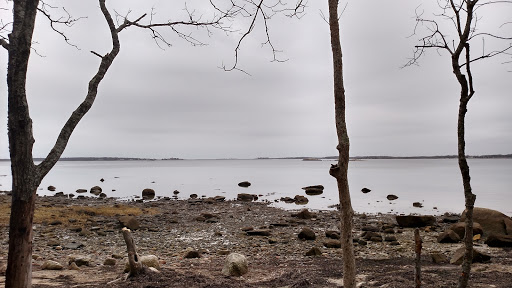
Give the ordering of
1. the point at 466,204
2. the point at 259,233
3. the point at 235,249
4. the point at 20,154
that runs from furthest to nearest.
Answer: the point at 259,233, the point at 235,249, the point at 20,154, the point at 466,204

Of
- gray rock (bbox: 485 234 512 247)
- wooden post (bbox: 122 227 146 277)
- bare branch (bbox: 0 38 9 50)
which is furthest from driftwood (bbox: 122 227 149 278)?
gray rock (bbox: 485 234 512 247)

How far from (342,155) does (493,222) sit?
14607 millimetres

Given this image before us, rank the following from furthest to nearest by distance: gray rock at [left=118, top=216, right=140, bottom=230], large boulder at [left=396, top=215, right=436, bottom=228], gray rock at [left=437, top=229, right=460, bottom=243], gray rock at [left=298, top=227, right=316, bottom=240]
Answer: large boulder at [left=396, top=215, right=436, bottom=228]
gray rock at [left=118, top=216, right=140, bottom=230]
gray rock at [left=298, top=227, right=316, bottom=240]
gray rock at [left=437, top=229, right=460, bottom=243]

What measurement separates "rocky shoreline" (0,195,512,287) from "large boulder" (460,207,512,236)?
189 centimetres

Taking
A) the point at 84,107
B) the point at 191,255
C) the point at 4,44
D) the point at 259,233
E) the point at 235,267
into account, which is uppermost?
the point at 4,44

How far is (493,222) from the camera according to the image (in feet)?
54.6

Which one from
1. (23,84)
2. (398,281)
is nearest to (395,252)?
(398,281)

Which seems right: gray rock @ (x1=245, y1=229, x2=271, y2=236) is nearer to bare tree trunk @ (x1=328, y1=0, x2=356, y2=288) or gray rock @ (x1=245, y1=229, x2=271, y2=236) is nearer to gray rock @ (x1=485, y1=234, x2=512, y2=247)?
gray rock @ (x1=485, y1=234, x2=512, y2=247)

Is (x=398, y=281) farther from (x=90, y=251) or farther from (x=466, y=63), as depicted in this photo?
(x=90, y=251)

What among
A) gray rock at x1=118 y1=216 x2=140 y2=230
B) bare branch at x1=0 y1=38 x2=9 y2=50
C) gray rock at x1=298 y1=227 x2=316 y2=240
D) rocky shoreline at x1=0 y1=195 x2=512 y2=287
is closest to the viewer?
bare branch at x1=0 y1=38 x2=9 y2=50

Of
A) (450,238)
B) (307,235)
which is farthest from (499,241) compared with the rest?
(307,235)

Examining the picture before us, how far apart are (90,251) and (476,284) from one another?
12.0 metres

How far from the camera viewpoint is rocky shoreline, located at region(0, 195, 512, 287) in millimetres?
8703

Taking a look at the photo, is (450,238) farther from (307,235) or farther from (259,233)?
(259,233)
